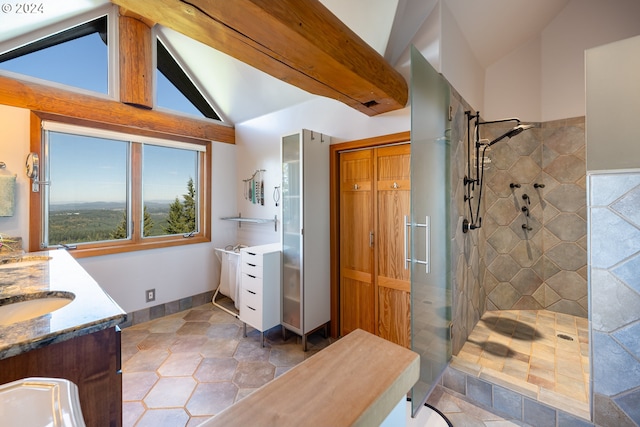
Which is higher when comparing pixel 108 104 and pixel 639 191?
pixel 108 104

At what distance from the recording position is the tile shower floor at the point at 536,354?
171 centimetres

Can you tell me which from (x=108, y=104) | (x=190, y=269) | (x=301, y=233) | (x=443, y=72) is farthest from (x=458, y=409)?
(x=108, y=104)

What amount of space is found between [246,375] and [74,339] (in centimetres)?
151

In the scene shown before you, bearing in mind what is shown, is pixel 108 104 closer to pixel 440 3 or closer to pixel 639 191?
pixel 440 3

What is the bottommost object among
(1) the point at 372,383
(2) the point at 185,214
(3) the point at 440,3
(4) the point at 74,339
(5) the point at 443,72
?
(4) the point at 74,339

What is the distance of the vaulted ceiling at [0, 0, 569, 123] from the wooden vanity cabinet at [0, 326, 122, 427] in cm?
125

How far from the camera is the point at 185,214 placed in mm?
3449

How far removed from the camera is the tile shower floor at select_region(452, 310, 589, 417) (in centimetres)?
171

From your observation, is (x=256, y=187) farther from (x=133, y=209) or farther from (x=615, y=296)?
(x=615, y=296)

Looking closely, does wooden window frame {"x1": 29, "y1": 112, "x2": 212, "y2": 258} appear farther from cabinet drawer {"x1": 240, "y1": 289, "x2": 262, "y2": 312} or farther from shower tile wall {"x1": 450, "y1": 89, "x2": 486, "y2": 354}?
shower tile wall {"x1": 450, "y1": 89, "x2": 486, "y2": 354}

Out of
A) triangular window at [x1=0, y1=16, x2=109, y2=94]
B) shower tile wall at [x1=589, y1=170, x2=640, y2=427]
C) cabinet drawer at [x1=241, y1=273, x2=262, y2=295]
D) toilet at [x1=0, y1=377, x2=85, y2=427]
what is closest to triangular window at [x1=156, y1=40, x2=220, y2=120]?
triangular window at [x1=0, y1=16, x2=109, y2=94]

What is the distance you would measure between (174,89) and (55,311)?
3.04m

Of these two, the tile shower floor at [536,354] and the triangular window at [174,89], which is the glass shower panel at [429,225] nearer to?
the tile shower floor at [536,354]

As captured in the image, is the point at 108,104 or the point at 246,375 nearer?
the point at 246,375
